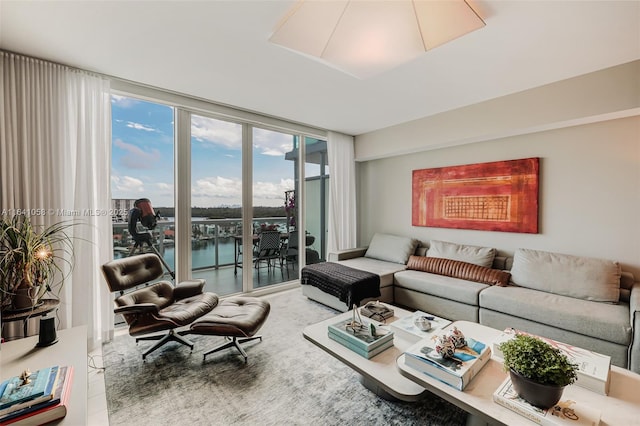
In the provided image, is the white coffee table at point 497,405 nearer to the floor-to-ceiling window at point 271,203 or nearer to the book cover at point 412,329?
the book cover at point 412,329

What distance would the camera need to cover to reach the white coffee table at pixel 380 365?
4.55 ft

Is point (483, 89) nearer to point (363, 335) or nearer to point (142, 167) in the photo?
point (363, 335)

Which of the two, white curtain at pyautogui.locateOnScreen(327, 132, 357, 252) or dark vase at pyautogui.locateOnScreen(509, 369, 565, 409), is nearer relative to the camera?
dark vase at pyautogui.locateOnScreen(509, 369, 565, 409)

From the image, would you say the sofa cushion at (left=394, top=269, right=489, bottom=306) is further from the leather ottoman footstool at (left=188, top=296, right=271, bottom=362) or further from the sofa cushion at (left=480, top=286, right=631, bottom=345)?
the leather ottoman footstool at (left=188, top=296, right=271, bottom=362)

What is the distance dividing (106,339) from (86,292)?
51cm

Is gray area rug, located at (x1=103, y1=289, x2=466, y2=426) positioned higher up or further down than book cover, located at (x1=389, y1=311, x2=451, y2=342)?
further down

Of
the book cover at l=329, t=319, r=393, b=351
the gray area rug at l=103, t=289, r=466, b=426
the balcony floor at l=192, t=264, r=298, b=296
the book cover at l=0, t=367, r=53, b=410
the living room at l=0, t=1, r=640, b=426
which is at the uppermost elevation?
the living room at l=0, t=1, r=640, b=426

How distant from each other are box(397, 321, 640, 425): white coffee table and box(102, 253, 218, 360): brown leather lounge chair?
70.9 inches

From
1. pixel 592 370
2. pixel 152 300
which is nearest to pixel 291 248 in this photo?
pixel 152 300

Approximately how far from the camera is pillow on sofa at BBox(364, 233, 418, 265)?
4.04m

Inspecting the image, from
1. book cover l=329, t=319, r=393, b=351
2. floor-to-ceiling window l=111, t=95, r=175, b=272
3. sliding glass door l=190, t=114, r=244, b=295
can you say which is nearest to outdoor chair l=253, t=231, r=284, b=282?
sliding glass door l=190, t=114, r=244, b=295

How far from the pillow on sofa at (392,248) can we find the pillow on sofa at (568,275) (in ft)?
4.33

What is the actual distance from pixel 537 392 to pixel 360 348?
0.86 metres

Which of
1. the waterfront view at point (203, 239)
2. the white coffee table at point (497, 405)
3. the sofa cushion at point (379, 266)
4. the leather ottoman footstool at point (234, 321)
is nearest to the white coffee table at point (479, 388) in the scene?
the white coffee table at point (497, 405)
